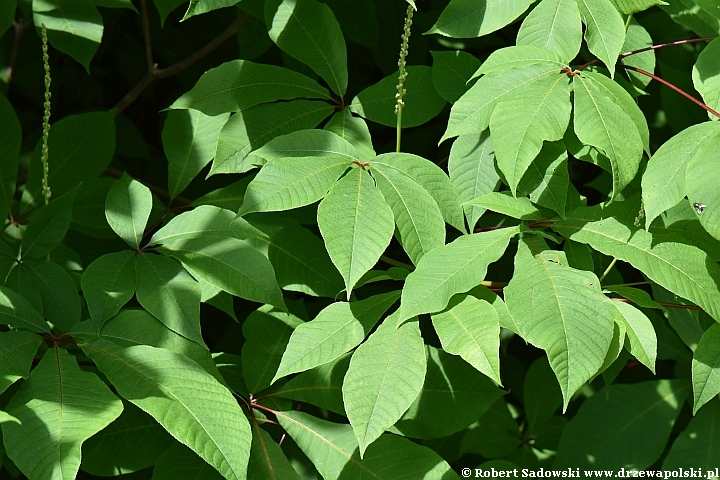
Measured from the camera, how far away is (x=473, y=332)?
1082mm

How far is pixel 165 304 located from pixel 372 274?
0.35 meters

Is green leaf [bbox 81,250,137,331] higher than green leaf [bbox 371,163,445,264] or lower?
lower

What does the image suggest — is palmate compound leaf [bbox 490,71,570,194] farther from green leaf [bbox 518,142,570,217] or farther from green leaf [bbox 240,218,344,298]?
green leaf [bbox 240,218,344,298]

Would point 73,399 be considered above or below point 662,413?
above

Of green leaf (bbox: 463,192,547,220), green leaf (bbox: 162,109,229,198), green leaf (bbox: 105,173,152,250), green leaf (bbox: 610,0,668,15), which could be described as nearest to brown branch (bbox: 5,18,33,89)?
green leaf (bbox: 162,109,229,198)

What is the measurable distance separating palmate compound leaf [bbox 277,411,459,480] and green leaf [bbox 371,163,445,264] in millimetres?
333

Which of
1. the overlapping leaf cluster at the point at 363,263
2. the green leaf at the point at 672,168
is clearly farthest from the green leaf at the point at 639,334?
the green leaf at the point at 672,168

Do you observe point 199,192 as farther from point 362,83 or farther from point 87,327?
point 87,327

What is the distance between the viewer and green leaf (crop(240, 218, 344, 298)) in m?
1.40

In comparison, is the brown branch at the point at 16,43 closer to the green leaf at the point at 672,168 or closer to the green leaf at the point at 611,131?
the green leaf at the point at 611,131

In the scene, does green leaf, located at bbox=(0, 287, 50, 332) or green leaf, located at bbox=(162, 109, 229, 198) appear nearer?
green leaf, located at bbox=(0, 287, 50, 332)

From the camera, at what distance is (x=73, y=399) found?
1036 millimetres

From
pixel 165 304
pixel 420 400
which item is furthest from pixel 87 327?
pixel 420 400

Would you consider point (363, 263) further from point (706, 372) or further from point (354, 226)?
point (706, 372)
